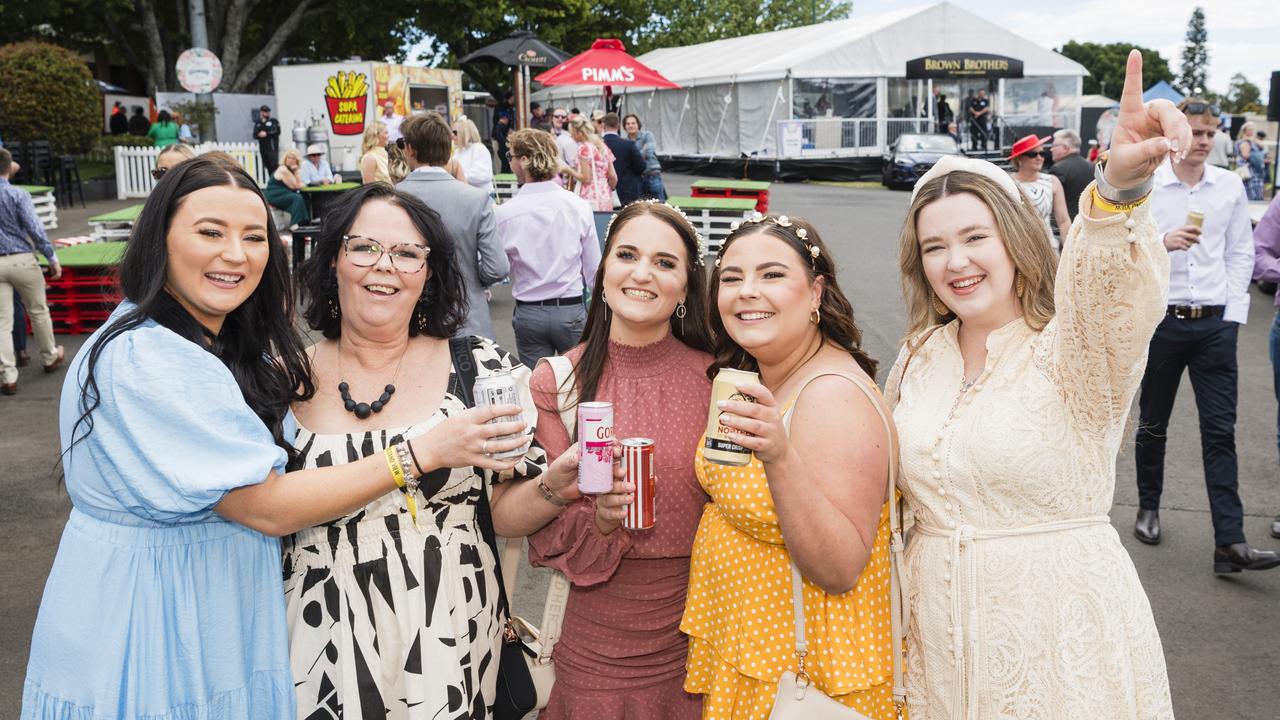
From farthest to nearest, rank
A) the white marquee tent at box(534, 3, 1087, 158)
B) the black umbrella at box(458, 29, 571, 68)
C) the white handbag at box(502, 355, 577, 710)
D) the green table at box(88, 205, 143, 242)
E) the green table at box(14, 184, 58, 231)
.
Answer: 1. the white marquee tent at box(534, 3, 1087, 158)
2. the black umbrella at box(458, 29, 571, 68)
3. the green table at box(14, 184, 58, 231)
4. the green table at box(88, 205, 143, 242)
5. the white handbag at box(502, 355, 577, 710)

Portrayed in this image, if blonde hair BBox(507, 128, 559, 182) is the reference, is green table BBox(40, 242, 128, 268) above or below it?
below

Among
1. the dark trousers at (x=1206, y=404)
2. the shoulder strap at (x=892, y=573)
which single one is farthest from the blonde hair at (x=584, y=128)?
the shoulder strap at (x=892, y=573)

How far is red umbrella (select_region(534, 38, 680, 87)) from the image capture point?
1587 cm

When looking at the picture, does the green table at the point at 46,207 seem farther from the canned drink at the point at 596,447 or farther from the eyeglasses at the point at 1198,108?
the canned drink at the point at 596,447

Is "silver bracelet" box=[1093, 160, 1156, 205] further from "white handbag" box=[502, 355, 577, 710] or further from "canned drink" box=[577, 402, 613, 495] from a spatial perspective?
"white handbag" box=[502, 355, 577, 710]

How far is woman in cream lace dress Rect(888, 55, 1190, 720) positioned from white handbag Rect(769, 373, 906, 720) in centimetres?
5

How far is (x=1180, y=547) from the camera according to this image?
16.5 feet

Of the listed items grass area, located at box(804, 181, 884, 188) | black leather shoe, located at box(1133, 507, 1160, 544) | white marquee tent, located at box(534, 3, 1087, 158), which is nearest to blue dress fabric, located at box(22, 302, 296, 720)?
black leather shoe, located at box(1133, 507, 1160, 544)

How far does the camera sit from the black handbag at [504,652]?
7.91 ft

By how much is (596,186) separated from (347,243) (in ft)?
32.5

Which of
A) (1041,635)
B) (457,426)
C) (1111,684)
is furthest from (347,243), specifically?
(1111,684)

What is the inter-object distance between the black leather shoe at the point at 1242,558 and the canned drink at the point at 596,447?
395 cm

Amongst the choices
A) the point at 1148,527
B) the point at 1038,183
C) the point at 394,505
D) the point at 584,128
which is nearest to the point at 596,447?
the point at 394,505

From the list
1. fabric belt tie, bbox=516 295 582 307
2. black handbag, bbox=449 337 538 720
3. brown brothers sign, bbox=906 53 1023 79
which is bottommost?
black handbag, bbox=449 337 538 720
